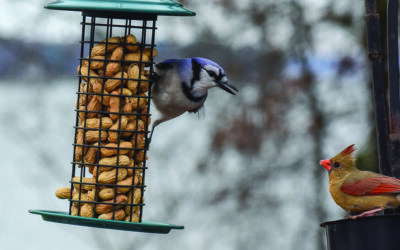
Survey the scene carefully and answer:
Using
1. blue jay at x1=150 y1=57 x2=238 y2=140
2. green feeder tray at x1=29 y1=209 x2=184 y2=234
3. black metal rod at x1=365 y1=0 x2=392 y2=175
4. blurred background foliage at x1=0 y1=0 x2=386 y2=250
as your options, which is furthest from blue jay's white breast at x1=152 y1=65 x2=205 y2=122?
blurred background foliage at x1=0 y1=0 x2=386 y2=250

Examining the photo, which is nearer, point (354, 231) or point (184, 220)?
point (354, 231)

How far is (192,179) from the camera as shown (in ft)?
21.1

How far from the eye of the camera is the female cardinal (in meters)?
2.97

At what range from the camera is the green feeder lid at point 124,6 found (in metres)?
2.86

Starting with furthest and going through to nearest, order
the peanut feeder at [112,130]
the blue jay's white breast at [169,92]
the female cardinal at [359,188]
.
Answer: the blue jay's white breast at [169,92] < the peanut feeder at [112,130] < the female cardinal at [359,188]

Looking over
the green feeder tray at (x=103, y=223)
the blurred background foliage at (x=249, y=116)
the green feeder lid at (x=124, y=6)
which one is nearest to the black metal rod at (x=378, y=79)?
the green feeder lid at (x=124, y=6)

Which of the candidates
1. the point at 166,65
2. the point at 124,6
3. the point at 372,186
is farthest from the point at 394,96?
the point at 166,65

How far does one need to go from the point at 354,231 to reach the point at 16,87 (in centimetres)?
441

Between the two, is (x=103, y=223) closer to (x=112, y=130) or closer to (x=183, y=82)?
(x=112, y=130)

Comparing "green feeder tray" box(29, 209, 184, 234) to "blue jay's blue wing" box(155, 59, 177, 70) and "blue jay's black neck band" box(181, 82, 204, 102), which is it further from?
"blue jay's blue wing" box(155, 59, 177, 70)

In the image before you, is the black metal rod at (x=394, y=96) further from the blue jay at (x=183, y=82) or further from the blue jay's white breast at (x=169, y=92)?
the blue jay's white breast at (x=169, y=92)

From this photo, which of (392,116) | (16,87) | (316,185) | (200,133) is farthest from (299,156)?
(392,116)

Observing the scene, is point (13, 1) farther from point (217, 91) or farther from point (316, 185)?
point (316, 185)

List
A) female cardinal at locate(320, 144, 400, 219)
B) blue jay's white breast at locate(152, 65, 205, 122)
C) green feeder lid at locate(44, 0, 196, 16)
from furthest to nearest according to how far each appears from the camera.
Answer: blue jay's white breast at locate(152, 65, 205, 122), female cardinal at locate(320, 144, 400, 219), green feeder lid at locate(44, 0, 196, 16)
